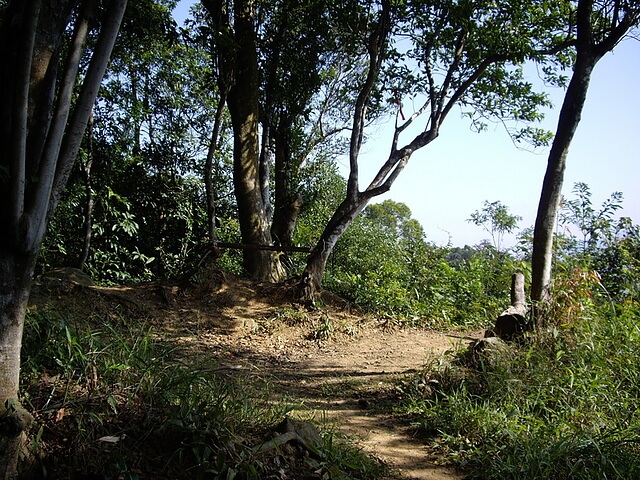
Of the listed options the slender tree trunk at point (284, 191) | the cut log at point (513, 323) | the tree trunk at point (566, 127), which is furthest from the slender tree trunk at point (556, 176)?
the slender tree trunk at point (284, 191)

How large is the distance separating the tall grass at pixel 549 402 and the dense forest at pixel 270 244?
0.06 ft

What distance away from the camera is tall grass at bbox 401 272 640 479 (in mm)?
2896

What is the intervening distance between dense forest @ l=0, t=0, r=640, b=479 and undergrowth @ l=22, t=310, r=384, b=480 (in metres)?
0.01

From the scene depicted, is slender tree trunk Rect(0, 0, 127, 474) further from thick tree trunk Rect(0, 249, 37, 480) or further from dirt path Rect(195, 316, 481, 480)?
dirt path Rect(195, 316, 481, 480)

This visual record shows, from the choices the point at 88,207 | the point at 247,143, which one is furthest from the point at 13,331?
the point at 88,207

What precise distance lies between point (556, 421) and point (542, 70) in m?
6.64

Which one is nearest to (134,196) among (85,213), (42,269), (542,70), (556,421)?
(85,213)

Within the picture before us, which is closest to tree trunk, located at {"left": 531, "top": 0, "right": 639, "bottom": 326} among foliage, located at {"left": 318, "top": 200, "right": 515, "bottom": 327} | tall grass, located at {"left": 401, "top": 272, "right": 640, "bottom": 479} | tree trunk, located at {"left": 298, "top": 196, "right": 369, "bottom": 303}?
tall grass, located at {"left": 401, "top": 272, "right": 640, "bottom": 479}

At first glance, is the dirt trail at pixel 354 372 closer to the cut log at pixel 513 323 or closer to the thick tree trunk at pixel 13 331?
the cut log at pixel 513 323

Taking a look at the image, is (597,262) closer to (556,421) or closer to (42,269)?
(556,421)

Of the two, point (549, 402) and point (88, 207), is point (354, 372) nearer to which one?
point (549, 402)

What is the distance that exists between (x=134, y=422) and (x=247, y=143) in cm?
644

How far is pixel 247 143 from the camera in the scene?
843 centimetres

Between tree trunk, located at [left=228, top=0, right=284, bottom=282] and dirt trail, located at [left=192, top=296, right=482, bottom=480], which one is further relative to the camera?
tree trunk, located at [left=228, top=0, right=284, bottom=282]
